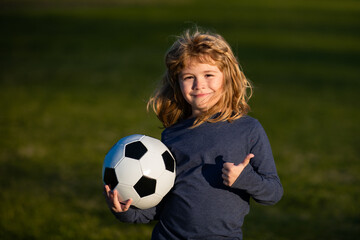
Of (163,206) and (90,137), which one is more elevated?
(163,206)

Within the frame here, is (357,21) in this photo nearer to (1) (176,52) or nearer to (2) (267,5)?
(2) (267,5)

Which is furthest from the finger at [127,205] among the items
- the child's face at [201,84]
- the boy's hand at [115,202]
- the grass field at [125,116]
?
the grass field at [125,116]

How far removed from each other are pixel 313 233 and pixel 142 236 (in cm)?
170

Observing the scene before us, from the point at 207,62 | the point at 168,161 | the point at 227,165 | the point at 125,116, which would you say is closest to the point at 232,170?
the point at 227,165

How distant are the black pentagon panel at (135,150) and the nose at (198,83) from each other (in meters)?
0.45

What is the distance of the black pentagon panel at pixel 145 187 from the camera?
2.49 metres

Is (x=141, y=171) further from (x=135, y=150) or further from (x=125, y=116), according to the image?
(x=125, y=116)

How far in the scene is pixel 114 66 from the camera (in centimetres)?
1450

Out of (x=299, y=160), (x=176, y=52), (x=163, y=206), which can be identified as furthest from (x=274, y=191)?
(x=299, y=160)

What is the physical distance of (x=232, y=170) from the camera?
2.21m

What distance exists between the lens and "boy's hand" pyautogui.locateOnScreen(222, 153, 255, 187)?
221 cm

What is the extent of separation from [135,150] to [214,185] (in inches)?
19.2

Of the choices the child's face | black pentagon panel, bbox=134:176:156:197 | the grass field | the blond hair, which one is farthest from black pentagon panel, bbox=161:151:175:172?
the grass field

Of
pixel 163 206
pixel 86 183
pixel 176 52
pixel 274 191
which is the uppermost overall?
pixel 176 52
